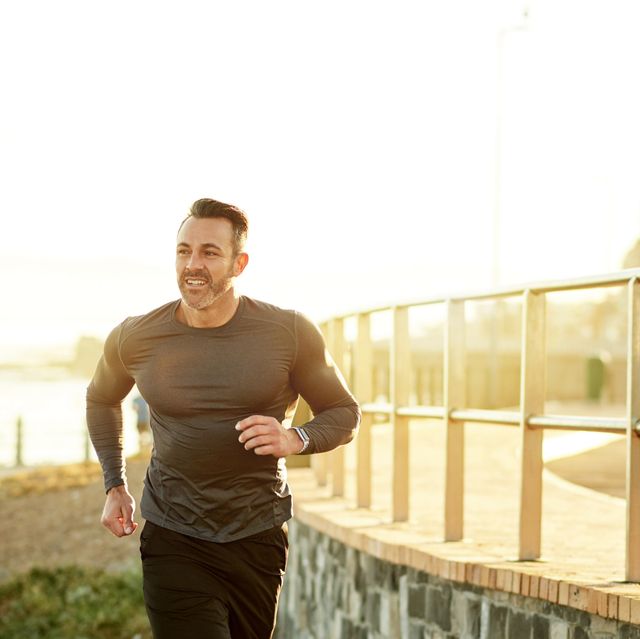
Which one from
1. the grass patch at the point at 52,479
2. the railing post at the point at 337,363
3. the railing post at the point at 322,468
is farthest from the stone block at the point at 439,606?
the grass patch at the point at 52,479

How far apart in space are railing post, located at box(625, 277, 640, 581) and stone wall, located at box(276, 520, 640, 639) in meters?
0.29

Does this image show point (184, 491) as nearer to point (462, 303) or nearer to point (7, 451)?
point (462, 303)

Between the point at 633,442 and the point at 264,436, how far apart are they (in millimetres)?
1437

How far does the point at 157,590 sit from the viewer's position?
15.2 ft

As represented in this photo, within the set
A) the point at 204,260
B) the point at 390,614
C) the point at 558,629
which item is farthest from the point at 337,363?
the point at 204,260

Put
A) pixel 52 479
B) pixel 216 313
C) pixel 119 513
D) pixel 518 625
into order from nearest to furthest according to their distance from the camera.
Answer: pixel 216 313 < pixel 119 513 < pixel 518 625 < pixel 52 479

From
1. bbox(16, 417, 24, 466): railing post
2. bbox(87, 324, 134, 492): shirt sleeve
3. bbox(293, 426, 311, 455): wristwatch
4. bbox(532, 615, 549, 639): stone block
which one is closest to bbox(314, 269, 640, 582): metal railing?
bbox(532, 615, 549, 639): stone block

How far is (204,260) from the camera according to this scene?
4590 millimetres

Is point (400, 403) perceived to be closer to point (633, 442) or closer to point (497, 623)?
point (497, 623)

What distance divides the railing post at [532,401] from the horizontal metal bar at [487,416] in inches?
4.1

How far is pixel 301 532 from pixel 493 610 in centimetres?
348

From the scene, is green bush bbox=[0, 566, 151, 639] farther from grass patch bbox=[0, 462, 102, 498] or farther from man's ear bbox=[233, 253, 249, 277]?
man's ear bbox=[233, 253, 249, 277]

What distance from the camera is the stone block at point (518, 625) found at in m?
5.29

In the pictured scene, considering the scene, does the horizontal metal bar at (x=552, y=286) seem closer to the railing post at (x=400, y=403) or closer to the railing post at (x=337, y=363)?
the railing post at (x=400, y=403)
